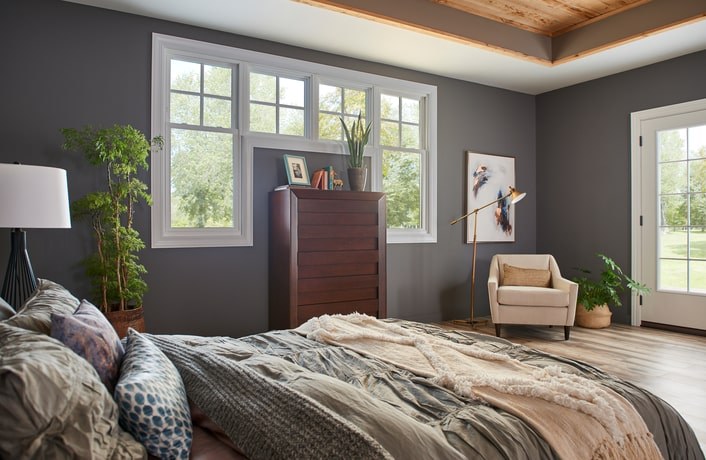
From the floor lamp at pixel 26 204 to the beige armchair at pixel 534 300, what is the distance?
11.6ft

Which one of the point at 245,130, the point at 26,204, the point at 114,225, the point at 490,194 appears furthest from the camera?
the point at 490,194

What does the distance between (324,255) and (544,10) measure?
9.56 ft

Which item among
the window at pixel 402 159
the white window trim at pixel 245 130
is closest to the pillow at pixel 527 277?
the white window trim at pixel 245 130

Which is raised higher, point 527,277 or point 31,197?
point 31,197

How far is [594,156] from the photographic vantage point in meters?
5.63

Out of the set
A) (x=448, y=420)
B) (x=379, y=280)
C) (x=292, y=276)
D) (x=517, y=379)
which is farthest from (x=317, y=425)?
(x=379, y=280)

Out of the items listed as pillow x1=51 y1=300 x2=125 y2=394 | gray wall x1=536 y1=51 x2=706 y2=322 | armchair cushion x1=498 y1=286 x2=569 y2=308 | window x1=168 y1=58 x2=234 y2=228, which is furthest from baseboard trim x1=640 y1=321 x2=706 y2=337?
pillow x1=51 y1=300 x2=125 y2=394

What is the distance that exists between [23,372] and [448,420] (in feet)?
3.15

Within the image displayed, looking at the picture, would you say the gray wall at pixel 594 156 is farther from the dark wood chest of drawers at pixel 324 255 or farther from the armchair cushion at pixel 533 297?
the dark wood chest of drawers at pixel 324 255

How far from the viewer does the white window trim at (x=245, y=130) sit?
391 centimetres

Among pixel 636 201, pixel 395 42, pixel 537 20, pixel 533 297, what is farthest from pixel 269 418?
pixel 636 201

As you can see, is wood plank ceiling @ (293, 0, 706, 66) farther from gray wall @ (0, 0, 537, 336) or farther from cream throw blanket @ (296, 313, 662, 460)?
cream throw blanket @ (296, 313, 662, 460)

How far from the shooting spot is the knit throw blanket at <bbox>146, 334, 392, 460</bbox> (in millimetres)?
1012

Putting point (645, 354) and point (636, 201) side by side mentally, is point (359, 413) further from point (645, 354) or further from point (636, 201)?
point (636, 201)
